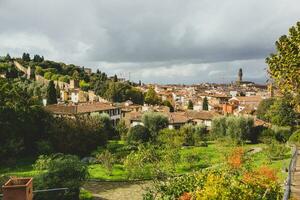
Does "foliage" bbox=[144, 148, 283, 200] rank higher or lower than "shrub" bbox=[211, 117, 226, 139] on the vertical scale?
higher

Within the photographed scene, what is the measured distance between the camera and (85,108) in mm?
57625

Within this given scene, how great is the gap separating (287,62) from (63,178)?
15512 millimetres

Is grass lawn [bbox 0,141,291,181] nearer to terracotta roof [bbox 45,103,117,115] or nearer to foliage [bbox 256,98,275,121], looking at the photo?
terracotta roof [bbox 45,103,117,115]

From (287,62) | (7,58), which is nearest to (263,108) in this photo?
(287,62)

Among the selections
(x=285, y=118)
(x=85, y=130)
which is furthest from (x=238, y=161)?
(x=285, y=118)

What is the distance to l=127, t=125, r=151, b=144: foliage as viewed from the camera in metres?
47.3

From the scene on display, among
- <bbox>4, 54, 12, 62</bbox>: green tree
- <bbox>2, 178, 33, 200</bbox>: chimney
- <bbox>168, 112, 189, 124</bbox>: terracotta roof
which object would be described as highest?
<bbox>4, 54, 12, 62</bbox>: green tree

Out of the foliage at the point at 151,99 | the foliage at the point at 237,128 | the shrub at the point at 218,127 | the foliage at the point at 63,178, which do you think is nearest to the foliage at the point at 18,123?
the foliage at the point at 63,178

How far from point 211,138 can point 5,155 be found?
24764 mm

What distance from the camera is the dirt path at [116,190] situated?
27297mm

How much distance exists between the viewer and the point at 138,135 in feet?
156

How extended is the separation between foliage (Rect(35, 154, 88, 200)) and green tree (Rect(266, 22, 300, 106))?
14288mm

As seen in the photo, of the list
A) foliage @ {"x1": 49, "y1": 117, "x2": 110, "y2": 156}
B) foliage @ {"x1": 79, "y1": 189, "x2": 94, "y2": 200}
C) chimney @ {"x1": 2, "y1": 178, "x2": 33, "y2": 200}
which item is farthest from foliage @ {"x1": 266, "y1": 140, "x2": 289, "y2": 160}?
chimney @ {"x1": 2, "y1": 178, "x2": 33, "y2": 200}

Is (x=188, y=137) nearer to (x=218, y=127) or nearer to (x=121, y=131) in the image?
(x=218, y=127)
